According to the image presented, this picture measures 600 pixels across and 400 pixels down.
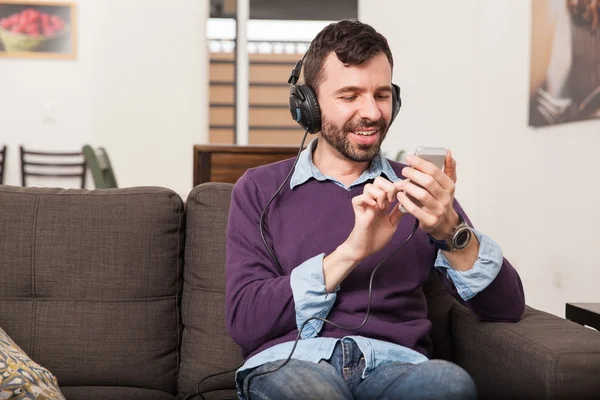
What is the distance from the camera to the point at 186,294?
1.63 metres

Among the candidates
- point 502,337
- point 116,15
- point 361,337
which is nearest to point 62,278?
point 361,337

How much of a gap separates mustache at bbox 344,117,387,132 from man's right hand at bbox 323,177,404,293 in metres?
0.19

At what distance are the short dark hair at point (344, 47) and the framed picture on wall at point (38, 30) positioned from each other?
526cm

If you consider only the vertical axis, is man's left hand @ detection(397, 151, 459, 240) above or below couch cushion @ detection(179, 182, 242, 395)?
above

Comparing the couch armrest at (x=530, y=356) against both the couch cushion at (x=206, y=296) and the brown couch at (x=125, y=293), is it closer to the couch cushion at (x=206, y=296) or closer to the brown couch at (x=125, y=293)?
the brown couch at (x=125, y=293)

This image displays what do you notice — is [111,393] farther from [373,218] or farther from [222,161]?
[222,161]

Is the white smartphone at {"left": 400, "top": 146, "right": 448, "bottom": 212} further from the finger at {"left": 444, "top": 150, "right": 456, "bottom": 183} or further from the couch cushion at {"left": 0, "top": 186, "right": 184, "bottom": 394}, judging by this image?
the couch cushion at {"left": 0, "top": 186, "right": 184, "bottom": 394}

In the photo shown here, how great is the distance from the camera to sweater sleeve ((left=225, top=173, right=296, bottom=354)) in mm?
1272

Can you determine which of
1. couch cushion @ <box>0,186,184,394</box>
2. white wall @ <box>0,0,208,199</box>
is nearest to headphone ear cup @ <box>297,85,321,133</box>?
couch cushion @ <box>0,186,184,394</box>

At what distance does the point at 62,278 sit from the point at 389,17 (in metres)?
4.42

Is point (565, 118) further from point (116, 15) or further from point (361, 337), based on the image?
point (116, 15)

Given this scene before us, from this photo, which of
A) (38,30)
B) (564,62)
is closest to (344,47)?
(564,62)

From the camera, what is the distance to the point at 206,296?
160 centimetres

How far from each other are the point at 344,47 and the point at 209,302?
0.61m
